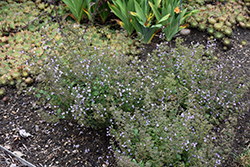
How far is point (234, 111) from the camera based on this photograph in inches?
134

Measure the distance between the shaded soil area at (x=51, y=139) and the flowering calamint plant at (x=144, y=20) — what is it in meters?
1.78

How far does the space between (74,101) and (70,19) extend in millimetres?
2413

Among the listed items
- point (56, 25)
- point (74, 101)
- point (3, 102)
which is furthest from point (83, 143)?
point (56, 25)

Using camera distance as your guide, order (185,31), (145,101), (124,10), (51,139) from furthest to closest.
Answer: (185,31) → (124,10) → (51,139) → (145,101)

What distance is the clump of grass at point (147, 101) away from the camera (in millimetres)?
2568

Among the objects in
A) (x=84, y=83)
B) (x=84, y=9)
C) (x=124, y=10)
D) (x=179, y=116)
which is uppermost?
(x=84, y=9)

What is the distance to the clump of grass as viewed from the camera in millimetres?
2568

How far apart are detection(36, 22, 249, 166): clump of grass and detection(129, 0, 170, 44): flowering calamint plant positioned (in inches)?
30.1

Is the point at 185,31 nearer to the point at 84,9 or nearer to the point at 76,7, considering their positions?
the point at 84,9

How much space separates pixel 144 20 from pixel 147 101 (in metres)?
1.79

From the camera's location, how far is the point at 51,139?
318cm

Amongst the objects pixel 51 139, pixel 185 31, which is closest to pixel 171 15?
pixel 185 31

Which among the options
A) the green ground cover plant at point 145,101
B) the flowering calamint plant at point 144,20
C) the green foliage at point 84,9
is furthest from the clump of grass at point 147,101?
the green foliage at point 84,9

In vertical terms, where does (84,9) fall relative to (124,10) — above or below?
above
